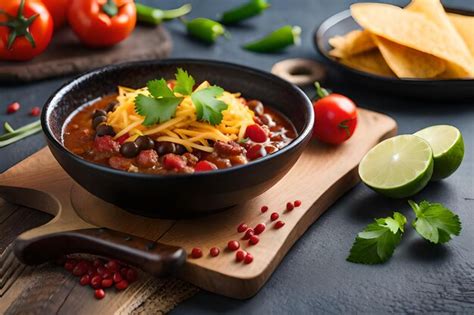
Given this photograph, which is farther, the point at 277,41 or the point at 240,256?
the point at 277,41

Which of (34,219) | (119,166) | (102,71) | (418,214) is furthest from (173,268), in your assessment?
(102,71)

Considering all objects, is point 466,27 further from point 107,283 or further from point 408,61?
point 107,283

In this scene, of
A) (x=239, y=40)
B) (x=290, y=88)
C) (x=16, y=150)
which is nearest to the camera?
(x=290, y=88)

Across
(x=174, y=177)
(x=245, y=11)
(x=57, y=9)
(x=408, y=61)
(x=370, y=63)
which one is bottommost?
(x=245, y=11)

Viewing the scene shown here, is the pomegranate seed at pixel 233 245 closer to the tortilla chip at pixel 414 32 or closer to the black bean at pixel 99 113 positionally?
the black bean at pixel 99 113

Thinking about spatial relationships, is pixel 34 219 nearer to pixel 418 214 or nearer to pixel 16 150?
pixel 16 150

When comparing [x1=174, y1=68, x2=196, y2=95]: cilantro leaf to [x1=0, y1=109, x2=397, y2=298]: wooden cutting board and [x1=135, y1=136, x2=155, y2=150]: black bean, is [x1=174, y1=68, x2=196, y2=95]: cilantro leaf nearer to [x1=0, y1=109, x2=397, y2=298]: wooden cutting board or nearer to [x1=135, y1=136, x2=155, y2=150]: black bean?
[x1=135, y1=136, x2=155, y2=150]: black bean

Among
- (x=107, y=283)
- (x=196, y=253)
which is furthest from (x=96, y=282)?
(x=196, y=253)

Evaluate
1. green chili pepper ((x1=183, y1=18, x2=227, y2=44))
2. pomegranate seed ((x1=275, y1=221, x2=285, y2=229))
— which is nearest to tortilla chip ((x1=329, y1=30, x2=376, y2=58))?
green chili pepper ((x1=183, y1=18, x2=227, y2=44))
